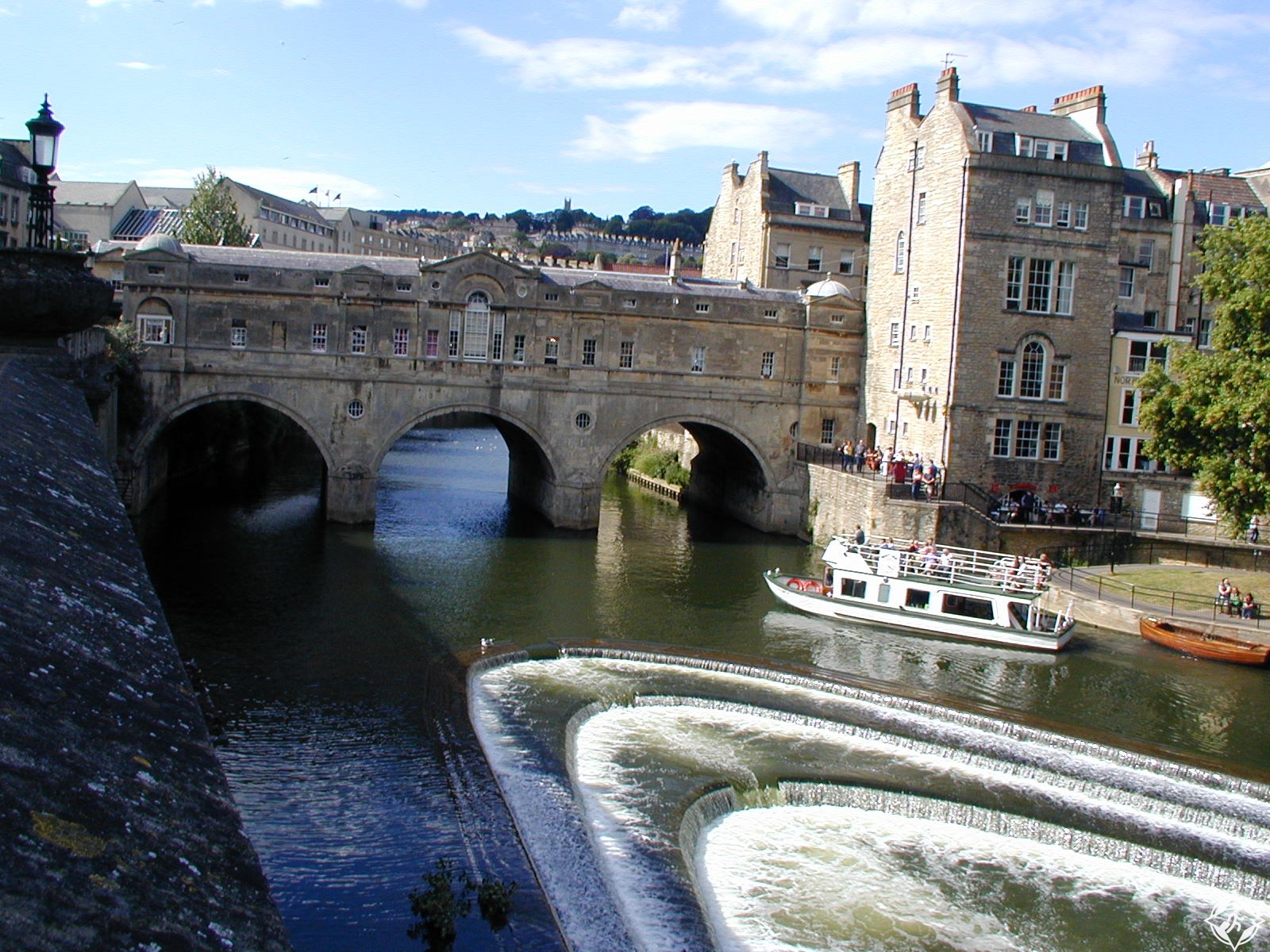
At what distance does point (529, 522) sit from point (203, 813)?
1525 inches

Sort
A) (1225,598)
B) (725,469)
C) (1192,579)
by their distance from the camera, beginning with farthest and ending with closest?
1. (725,469)
2. (1192,579)
3. (1225,598)

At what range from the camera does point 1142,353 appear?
135ft

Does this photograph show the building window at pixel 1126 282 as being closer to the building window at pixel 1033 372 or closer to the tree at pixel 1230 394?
the building window at pixel 1033 372

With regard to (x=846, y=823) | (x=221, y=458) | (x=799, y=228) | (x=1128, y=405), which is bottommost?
(x=846, y=823)

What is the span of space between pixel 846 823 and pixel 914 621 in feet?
42.8

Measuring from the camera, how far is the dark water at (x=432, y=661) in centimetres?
1534

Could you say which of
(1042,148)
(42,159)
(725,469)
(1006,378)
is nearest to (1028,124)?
(1042,148)

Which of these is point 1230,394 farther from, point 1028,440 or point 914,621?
point 1028,440

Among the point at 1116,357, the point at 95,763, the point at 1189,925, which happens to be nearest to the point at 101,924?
the point at 95,763

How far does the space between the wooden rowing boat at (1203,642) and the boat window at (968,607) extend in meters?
3.94

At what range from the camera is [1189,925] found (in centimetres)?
1543

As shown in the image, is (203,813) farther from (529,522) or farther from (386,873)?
(529,522)

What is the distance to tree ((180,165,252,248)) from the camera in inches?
2456

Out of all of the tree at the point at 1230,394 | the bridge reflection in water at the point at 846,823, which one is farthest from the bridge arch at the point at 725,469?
the bridge reflection in water at the point at 846,823
